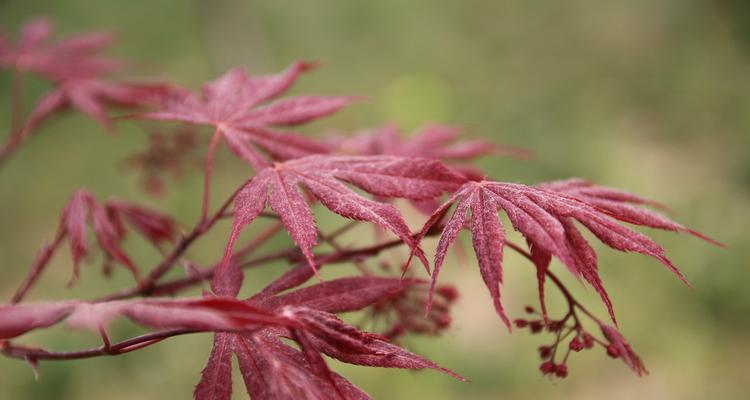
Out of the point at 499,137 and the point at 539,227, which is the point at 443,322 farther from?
the point at 499,137

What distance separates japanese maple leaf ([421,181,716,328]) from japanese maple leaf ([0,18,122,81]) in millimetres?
1032

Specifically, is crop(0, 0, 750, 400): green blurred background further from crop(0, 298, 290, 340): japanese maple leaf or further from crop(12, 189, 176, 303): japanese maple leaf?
crop(0, 298, 290, 340): japanese maple leaf

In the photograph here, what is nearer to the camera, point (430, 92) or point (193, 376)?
point (193, 376)

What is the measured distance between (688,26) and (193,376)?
393 cm

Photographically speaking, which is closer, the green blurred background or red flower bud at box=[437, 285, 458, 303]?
red flower bud at box=[437, 285, 458, 303]

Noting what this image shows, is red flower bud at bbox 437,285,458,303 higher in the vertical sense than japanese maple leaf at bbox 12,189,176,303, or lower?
lower

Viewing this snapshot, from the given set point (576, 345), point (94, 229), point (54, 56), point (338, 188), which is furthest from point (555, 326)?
point (54, 56)

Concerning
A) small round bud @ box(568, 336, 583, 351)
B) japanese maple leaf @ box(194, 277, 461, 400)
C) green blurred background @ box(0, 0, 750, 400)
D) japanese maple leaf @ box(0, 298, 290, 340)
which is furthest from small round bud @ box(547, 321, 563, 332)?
green blurred background @ box(0, 0, 750, 400)

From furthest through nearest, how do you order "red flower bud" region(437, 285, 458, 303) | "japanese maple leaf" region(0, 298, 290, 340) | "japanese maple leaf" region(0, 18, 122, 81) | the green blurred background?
the green blurred background → "japanese maple leaf" region(0, 18, 122, 81) → "red flower bud" region(437, 285, 458, 303) → "japanese maple leaf" region(0, 298, 290, 340)

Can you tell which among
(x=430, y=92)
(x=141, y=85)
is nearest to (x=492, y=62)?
(x=430, y=92)

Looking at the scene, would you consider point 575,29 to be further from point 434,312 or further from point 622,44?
point 434,312

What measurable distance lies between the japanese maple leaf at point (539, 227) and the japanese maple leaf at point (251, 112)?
13.2 inches

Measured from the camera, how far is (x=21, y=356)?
0.73 m

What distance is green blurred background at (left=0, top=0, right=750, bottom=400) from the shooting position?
2674mm
